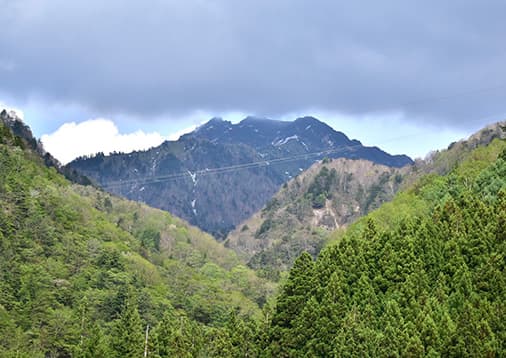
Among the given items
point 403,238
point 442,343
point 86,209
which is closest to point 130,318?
point 403,238

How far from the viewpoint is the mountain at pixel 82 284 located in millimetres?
83688

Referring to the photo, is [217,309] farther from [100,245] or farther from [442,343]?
[442,343]

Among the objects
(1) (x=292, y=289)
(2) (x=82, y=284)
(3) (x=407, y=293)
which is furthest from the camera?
(2) (x=82, y=284)

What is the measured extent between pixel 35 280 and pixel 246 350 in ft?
135

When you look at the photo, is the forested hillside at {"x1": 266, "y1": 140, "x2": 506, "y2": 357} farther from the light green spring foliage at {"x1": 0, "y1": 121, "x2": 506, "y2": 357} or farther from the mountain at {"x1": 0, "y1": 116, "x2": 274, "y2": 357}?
the mountain at {"x1": 0, "y1": 116, "x2": 274, "y2": 357}

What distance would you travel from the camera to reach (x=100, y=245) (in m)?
121

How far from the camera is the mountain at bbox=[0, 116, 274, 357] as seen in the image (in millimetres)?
83688

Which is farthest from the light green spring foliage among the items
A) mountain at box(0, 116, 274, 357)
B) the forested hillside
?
mountain at box(0, 116, 274, 357)

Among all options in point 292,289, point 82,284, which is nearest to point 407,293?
point 292,289

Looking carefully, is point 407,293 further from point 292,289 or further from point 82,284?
point 82,284

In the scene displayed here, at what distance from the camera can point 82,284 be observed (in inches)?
4181

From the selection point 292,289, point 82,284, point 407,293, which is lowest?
point 82,284

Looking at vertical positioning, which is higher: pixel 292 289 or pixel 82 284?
pixel 292 289

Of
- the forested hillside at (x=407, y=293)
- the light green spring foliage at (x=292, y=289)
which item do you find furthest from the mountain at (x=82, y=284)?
the forested hillside at (x=407, y=293)
